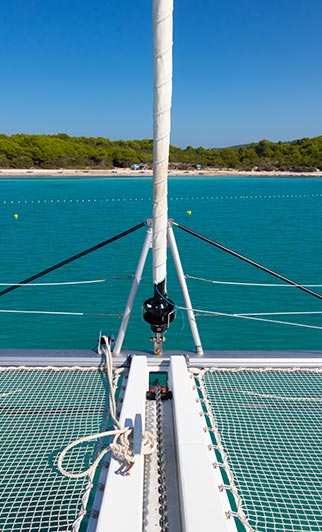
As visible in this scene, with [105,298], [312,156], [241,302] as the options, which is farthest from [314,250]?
[312,156]

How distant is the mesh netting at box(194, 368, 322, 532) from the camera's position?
92.0 inches

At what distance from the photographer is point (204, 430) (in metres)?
2.27

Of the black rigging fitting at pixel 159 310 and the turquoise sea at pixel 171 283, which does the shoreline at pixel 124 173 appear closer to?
the turquoise sea at pixel 171 283

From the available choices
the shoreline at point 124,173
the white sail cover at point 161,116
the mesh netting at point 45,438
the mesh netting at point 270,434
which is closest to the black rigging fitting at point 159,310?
the white sail cover at point 161,116

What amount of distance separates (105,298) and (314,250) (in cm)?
838

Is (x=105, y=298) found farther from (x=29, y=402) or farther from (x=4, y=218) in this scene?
(x=4, y=218)

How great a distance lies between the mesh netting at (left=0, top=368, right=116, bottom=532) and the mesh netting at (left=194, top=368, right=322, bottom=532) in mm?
680

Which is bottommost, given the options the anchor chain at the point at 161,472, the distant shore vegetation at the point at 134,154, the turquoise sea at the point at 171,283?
the turquoise sea at the point at 171,283

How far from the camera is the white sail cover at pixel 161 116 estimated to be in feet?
7.22

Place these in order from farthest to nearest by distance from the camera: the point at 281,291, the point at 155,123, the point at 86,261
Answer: the point at 86,261 < the point at 281,291 < the point at 155,123

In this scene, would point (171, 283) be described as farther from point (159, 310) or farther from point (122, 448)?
point (122, 448)

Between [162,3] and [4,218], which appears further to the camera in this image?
[4,218]

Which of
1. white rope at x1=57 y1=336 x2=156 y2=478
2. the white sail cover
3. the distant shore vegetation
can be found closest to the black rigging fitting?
the white sail cover

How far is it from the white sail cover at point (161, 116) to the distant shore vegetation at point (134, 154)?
76.6m
